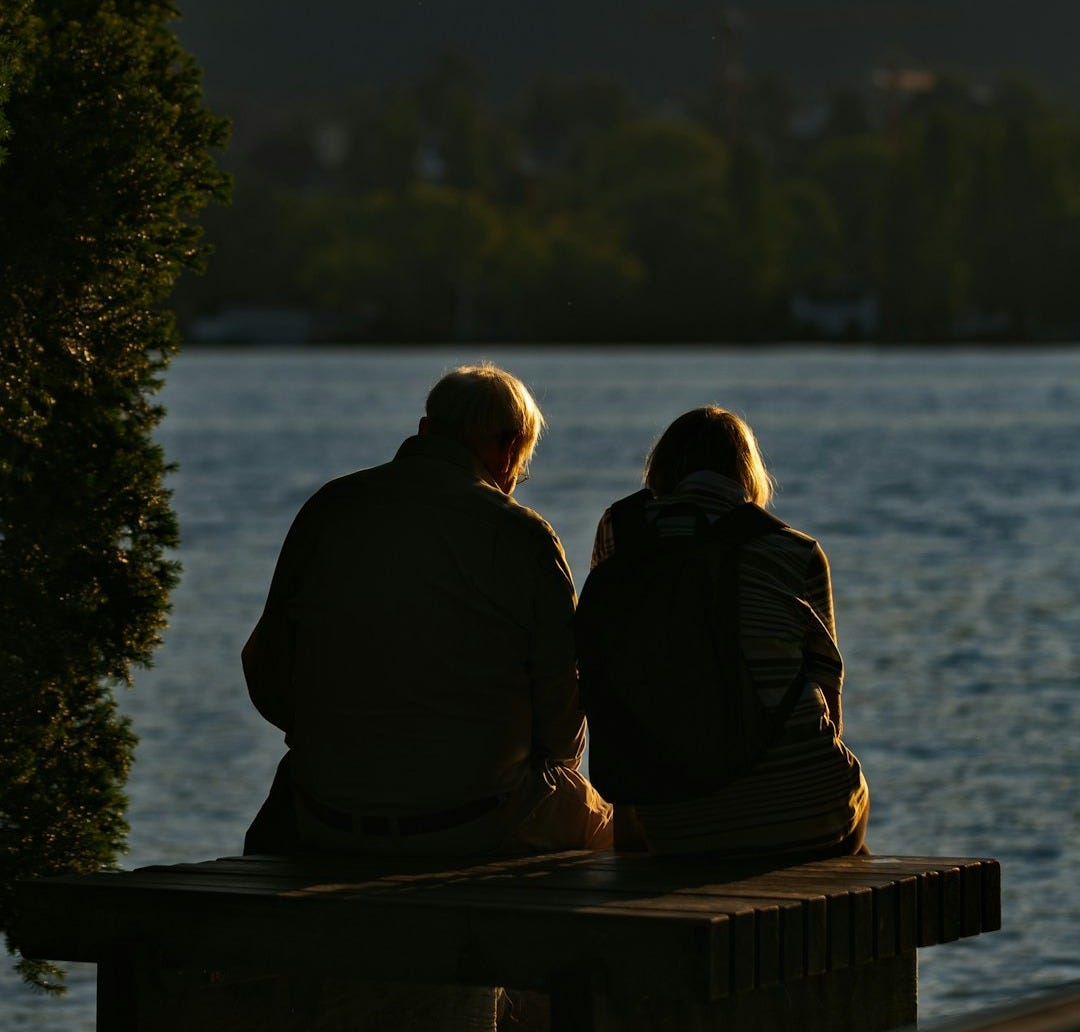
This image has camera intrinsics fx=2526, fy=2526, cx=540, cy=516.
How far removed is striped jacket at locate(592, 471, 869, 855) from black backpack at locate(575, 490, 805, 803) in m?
0.02

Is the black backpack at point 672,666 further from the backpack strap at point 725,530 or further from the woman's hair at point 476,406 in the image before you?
the woman's hair at point 476,406

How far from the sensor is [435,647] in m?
4.58

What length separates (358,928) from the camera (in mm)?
4109

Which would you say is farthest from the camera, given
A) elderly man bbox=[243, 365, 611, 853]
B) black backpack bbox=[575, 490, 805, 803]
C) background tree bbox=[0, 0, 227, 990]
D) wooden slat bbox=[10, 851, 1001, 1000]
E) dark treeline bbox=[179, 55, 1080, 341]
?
dark treeline bbox=[179, 55, 1080, 341]

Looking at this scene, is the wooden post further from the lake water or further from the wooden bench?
the lake water

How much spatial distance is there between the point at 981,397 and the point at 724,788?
86451 mm

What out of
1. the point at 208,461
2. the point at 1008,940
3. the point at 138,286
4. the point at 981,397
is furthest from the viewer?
the point at 981,397

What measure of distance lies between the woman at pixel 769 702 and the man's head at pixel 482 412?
266mm

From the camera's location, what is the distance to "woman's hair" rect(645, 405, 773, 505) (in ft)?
15.2

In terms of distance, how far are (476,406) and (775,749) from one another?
2.77 ft

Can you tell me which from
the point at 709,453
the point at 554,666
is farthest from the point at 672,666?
the point at 709,453

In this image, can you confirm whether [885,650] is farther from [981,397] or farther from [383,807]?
[981,397]

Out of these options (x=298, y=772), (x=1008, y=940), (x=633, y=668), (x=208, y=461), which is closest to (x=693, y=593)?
(x=633, y=668)

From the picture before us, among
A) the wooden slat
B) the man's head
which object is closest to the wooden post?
the wooden slat
